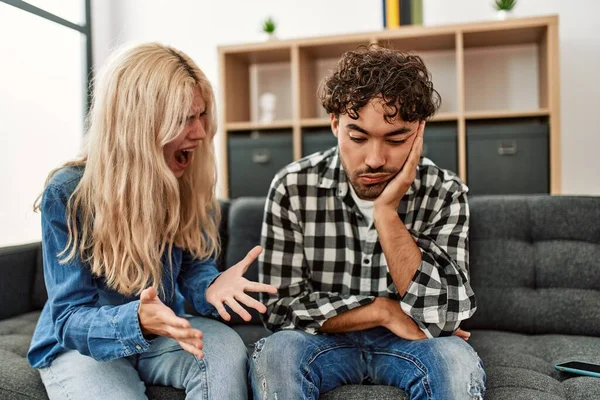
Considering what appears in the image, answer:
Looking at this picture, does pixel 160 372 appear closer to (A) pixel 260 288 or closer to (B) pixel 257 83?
(A) pixel 260 288

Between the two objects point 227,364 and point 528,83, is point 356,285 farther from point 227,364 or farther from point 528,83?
point 528,83

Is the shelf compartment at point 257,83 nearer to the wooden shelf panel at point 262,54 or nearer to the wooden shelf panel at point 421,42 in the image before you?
the wooden shelf panel at point 262,54

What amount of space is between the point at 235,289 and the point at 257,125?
5.77 ft

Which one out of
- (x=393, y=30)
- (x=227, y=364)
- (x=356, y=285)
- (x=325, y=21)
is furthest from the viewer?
(x=325, y=21)

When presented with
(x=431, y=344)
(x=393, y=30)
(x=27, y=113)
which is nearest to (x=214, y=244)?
(x=431, y=344)

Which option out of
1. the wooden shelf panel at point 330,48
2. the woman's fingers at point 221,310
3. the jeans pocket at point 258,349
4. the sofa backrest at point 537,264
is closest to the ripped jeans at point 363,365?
the jeans pocket at point 258,349

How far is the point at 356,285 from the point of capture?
59.7 inches

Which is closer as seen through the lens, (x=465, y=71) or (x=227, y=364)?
(x=227, y=364)

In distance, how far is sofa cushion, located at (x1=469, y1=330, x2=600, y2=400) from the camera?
126 cm

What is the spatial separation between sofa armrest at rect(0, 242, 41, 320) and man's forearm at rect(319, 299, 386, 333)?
1.08 metres

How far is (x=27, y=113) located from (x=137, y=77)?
6.30 ft

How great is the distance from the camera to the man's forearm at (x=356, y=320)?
4.50 ft

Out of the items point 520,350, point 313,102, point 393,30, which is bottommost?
point 520,350

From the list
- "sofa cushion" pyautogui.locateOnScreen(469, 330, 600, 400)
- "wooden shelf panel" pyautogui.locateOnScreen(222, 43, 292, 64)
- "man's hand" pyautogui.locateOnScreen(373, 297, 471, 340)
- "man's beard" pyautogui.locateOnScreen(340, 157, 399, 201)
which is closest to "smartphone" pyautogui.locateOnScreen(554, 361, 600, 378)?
"sofa cushion" pyautogui.locateOnScreen(469, 330, 600, 400)
